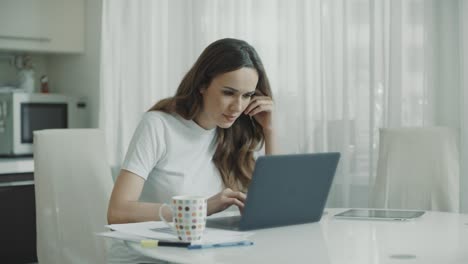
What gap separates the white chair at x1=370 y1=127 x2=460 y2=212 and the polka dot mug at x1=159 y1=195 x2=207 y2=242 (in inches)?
51.8

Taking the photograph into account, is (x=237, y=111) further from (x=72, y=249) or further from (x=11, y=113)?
(x=11, y=113)

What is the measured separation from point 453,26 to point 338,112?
629mm

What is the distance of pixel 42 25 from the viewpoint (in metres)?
4.37

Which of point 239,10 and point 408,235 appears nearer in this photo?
point 408,235

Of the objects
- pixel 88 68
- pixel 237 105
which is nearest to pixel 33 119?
pixel 88 68

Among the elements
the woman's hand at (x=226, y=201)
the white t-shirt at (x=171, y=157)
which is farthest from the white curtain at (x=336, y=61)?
the woman's hand at (x=226, y=201)

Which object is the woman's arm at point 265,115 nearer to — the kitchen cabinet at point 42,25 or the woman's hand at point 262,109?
the woman's hand at point 262,109

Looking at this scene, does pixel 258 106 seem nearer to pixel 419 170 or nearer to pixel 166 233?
pixel 419 170

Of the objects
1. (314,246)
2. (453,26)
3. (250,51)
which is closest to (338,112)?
(453,26)

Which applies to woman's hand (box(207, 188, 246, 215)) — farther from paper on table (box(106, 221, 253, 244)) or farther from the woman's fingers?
the woman's fingers

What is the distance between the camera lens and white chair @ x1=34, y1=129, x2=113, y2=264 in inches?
93.5

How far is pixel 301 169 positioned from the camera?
5.87 feet

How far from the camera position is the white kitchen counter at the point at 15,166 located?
387cm

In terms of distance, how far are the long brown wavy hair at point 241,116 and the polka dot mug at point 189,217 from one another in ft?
2.58
